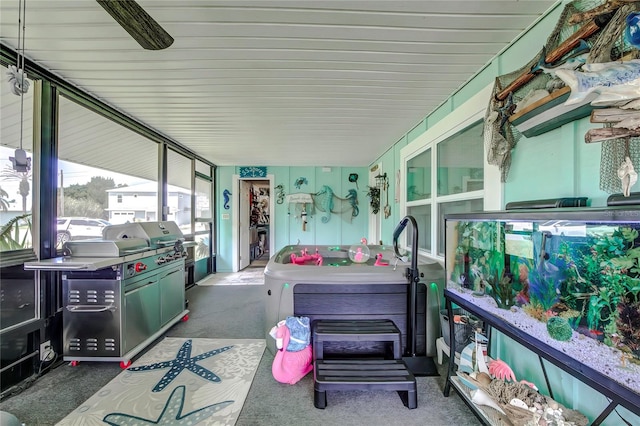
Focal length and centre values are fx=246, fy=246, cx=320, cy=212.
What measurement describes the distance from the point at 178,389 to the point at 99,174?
232cm

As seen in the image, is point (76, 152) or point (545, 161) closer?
point (545, 161)

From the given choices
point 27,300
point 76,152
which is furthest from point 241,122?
point 27,300

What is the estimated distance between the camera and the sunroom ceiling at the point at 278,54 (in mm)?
1356

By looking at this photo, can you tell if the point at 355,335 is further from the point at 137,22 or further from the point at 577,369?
the point at 137,22

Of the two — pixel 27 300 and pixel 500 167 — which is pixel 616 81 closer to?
pixel 500 167

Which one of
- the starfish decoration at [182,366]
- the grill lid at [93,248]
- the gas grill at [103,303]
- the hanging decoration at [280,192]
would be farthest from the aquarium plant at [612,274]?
the hanging decoration at [280,192]

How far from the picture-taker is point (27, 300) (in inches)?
73.6

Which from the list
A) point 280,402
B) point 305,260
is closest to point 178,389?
point 280,402

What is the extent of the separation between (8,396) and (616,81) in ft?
11.9

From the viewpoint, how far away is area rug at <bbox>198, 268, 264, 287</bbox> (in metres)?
4.64

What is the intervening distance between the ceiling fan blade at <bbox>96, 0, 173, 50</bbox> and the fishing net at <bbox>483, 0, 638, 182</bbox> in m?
1.77

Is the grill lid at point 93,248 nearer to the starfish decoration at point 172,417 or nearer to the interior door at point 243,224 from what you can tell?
the starfish decoration at point 172,417

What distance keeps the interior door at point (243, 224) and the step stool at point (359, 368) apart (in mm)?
4037

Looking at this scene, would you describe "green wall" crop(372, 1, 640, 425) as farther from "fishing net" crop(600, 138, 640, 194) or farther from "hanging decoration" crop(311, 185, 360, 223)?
"hanging decoration" crop(311, 185, 360, 223)
